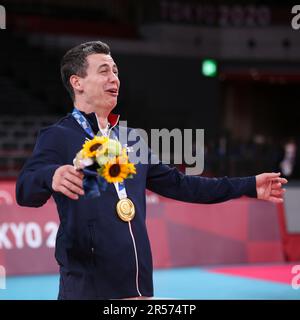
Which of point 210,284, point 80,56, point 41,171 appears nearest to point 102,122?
point 80,56

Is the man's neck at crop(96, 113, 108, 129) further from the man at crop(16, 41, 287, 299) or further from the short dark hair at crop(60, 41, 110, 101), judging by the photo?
the short dark hair at crop(60, 41, 110, 101)

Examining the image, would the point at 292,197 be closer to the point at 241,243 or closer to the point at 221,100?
the point at 241,243

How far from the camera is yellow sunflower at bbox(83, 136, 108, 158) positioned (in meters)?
3.33

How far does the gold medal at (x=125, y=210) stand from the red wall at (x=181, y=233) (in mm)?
6822

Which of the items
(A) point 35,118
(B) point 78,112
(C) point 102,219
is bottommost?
(C) point 102,219

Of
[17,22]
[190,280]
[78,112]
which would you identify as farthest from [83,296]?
[17,22]

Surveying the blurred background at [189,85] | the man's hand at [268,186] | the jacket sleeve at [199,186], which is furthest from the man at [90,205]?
the blurred background at [189,85]

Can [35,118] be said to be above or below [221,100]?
below

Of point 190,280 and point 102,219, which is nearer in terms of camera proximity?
point 102,219

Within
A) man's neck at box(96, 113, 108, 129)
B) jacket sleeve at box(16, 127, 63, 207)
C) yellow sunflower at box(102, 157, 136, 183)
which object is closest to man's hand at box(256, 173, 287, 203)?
man's neck at box(96, 113, 108, 129)

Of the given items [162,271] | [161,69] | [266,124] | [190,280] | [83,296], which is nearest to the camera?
[83,296]

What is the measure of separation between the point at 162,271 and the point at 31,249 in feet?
6.53

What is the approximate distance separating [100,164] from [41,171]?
15.8 inches

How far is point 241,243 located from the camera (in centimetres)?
1230
